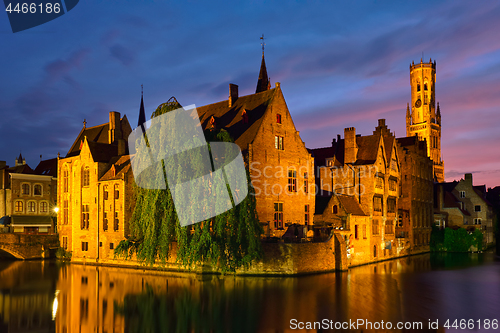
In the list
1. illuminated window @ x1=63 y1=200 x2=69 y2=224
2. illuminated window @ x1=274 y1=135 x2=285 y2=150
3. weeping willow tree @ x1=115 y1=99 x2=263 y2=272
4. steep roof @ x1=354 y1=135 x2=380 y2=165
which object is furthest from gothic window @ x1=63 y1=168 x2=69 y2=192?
steep roof @ x1=354 y1=135 x2=380 y2=165

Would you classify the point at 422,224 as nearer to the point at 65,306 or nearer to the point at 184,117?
the point at 184,117

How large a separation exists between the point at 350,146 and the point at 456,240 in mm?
23757

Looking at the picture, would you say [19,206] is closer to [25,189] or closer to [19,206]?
[19,206]

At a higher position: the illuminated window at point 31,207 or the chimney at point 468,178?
the chimney at point 468,178

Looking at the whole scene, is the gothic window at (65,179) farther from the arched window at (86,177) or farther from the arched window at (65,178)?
the arched window at (86,177)

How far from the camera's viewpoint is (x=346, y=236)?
36344 mm

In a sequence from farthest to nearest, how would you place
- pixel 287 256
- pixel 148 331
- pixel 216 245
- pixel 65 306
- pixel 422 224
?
pixel 422 224 → pixel 287 256 → pixel 216 245 → pixel 65 306 → pixel 148 331

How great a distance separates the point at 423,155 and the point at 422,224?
8632 mm

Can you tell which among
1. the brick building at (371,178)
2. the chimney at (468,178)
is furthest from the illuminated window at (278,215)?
the chimney at (468,178)

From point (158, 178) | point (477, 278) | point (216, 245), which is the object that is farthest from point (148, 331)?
point (477, 278)

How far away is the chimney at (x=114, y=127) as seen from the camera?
4988 cm

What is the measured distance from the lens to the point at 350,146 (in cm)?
4347

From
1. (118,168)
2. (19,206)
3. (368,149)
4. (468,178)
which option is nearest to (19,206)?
(19,206)

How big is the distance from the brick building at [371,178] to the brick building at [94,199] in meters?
19.6
